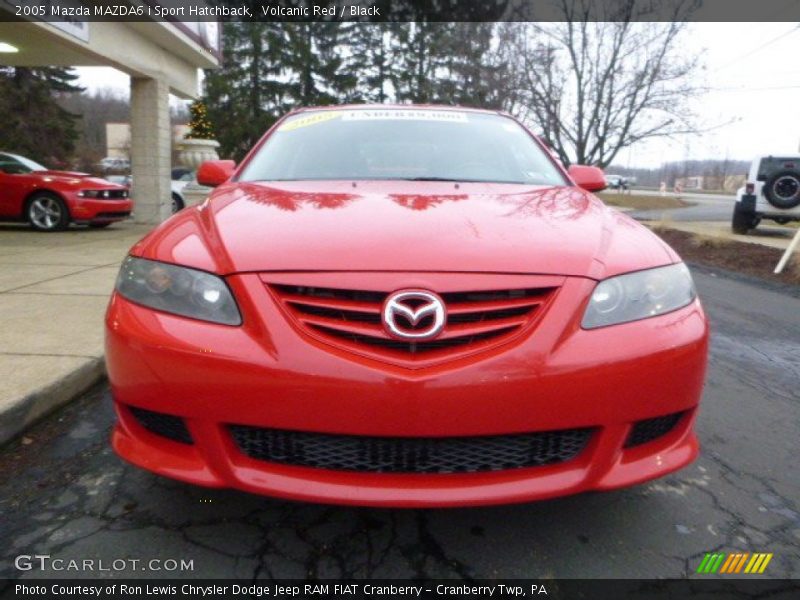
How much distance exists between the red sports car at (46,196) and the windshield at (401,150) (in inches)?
318

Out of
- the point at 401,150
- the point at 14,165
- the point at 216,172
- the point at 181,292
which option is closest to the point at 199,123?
the point at 14,165

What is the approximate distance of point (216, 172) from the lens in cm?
327

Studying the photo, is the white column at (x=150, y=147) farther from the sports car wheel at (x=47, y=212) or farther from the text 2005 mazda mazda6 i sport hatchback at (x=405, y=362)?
the text 2005 mazda mazda6 i sport hatchback at (x=405, y=362)

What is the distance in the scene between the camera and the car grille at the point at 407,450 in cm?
159

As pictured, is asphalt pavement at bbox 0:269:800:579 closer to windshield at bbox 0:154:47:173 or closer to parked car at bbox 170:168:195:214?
windshield at bbox 0:154:47:173

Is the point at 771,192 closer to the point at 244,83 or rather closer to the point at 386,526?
the point at 386,526

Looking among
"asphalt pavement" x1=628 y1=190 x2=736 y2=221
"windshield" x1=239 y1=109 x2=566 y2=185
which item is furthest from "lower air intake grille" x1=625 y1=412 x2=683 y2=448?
"asphalt pavement" x1=628 y1=190 x2=736 y2=221

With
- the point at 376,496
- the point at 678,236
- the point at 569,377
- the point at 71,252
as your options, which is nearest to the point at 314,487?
the point at 376,496

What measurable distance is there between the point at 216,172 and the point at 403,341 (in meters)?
2.13

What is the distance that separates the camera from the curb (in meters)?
2.45

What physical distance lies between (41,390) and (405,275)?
196 centimetres

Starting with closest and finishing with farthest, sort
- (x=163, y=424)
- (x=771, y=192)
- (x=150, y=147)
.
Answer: (x=163, y=424)
(x=150, y=147)
(x=771, y=192)

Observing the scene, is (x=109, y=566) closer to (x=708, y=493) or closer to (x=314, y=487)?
(x=314, y=487)

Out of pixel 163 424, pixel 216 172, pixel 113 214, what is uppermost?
pixel 216 172
